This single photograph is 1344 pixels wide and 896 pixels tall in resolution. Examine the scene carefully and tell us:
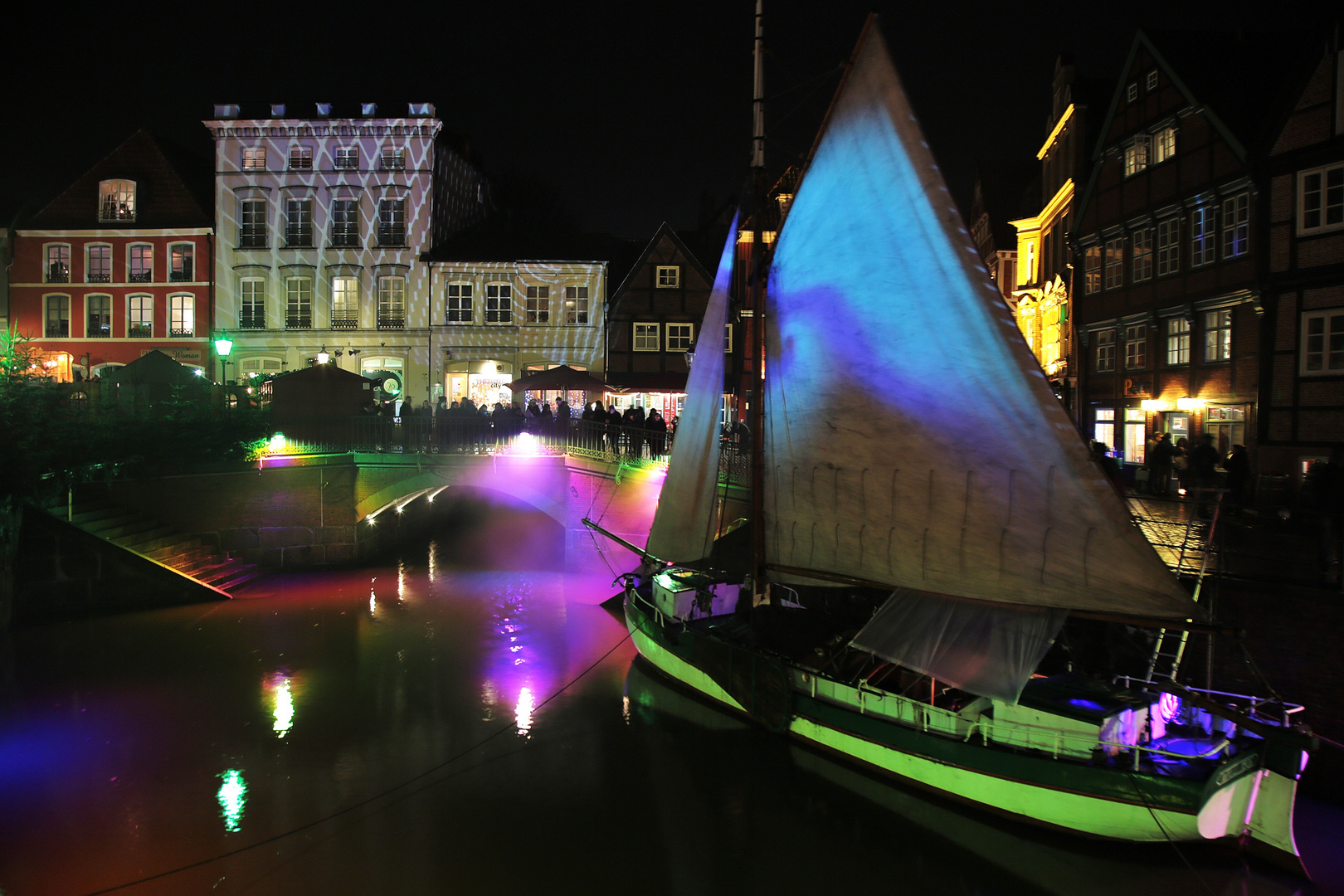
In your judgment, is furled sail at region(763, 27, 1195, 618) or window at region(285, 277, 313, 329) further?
window at region(285, 277, 313, 329)

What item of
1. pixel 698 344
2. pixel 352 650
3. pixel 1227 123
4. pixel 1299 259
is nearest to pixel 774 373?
pixel 698 344

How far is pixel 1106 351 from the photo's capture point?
24969 millimetres

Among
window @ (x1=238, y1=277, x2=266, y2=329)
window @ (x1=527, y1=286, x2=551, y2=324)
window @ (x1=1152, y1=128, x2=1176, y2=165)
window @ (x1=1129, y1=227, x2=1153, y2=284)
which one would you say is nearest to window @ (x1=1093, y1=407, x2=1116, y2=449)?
window @ (x1=1129, y1=227, x2=1153, y2=284)

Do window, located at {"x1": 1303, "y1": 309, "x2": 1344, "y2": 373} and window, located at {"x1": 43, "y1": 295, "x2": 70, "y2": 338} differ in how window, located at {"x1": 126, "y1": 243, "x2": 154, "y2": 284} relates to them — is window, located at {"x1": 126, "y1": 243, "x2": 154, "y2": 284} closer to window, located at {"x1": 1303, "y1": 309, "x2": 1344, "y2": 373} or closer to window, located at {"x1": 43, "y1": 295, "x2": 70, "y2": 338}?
window, located at {"x1": 43, "y1": 295, "x2": 70, "y2": 338}

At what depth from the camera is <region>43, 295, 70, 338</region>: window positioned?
112 ft

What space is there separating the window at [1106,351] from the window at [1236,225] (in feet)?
16.9

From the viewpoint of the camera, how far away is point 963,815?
32.9ft

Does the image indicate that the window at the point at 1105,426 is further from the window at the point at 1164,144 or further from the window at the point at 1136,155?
the window at the point at 1164,144

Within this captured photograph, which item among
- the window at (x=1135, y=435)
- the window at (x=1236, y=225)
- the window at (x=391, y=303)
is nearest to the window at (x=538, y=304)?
the window at (x=391, y=303)

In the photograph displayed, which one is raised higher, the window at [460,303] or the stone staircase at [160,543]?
the window at [460,303]

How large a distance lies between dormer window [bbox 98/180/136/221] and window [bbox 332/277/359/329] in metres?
9.09

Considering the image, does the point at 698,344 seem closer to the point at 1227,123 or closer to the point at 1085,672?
the point at 1085,672

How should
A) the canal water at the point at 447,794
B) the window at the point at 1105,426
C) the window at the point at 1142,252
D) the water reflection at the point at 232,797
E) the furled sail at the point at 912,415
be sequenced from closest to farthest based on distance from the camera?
1. the furled sail at the point at 912,415
2. the canal water at the point at 447,794
3. the water reflection at the point at 232,797
4. the window at the point at 1142,252
5. the window at the point at 1105,426

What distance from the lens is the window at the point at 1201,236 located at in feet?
65.9
